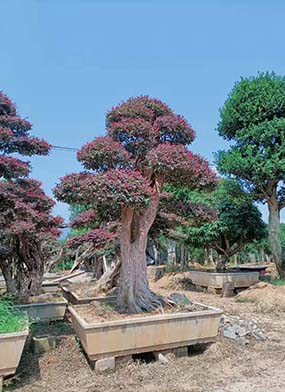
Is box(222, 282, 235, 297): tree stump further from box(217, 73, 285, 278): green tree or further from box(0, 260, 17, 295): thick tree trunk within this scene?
box(0, 260, 17, 295): thick tree trunk

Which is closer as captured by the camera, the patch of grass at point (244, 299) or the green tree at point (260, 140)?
the patch of grass at point (244, 299)

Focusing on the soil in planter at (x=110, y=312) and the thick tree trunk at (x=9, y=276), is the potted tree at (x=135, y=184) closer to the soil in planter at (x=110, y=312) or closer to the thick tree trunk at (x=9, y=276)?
the soil in planter at (x=110, y=312)

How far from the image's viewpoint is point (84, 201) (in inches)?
141

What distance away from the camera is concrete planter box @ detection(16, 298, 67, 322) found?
4512mm

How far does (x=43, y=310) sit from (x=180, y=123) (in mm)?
3163

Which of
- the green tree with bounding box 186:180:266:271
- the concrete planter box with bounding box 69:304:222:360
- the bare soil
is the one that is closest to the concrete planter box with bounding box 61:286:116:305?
the concrete planter box with bounding box 69:304:222:360

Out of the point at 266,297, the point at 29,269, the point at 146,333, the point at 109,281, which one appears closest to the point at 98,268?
the point at 109,281

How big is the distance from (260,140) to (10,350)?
21.1 ft

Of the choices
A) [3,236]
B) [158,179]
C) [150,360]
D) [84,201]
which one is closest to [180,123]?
[158,179]

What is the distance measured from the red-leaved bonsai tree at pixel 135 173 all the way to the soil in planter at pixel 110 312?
0.13 m

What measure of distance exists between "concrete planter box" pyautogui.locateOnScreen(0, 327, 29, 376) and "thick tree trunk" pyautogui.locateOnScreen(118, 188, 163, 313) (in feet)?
4.32

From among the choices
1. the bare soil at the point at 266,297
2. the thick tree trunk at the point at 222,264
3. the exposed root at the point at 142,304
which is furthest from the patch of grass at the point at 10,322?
the thick tree trunk at the point at 222,264

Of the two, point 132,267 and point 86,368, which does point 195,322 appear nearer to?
point 132,267

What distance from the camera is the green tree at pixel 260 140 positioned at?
7160 millimetres
